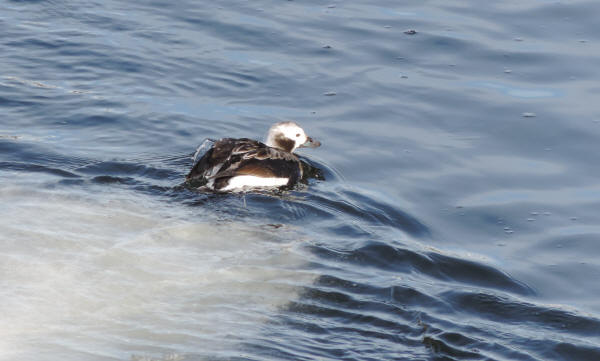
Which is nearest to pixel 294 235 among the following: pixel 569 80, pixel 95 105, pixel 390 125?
pixel 390 125

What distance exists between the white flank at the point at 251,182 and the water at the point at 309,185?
18cm

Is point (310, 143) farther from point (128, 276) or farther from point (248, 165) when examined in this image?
point (128, 276)

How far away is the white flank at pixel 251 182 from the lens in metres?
8.68

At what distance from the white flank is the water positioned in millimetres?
183

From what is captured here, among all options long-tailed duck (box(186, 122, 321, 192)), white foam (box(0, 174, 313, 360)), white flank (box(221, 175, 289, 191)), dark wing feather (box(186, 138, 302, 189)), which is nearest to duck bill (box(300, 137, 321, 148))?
long-tailed duck (box(186, 122, 321, 192))

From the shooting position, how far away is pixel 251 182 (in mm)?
8844

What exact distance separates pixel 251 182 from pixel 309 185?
1.95 feet

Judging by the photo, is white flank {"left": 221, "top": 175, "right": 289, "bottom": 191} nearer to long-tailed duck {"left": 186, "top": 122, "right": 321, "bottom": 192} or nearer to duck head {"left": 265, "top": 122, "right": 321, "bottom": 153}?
long-tailed duck {"left": 186, "top": 122, "right": 321, "bottom": 192}

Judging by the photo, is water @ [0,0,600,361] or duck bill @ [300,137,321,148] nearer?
water @ [0,0,600,361]

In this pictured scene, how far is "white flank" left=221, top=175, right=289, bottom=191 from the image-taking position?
8680 millimetres

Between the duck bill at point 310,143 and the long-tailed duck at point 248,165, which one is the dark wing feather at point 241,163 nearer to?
the long-tailed duck at point 248,165

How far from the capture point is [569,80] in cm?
1094

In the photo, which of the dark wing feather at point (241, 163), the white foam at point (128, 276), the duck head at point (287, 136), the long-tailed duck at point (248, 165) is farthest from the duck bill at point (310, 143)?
the white foam at point (128, 276)

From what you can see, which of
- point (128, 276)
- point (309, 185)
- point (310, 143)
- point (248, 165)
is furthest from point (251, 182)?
point (128, 276)
